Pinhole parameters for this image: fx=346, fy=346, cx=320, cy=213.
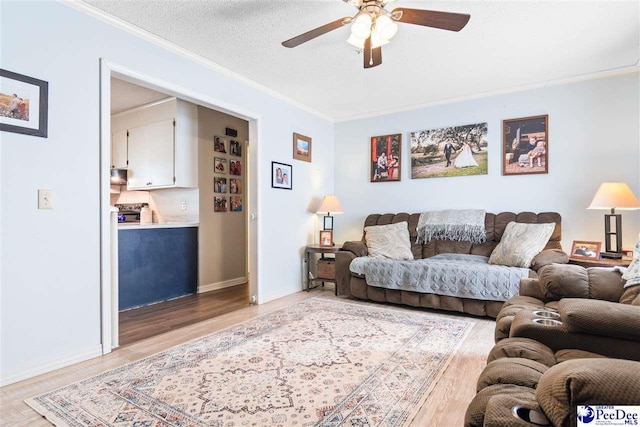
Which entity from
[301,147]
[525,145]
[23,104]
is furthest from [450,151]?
[23,104]

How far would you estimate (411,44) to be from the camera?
2939mm

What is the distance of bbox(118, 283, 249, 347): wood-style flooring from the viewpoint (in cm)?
296

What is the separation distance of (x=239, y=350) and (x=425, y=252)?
2589 millimetres

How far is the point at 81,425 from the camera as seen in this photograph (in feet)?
5.31

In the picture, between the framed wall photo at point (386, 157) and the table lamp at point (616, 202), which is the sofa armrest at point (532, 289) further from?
the framed wall photo at point (386, 157)

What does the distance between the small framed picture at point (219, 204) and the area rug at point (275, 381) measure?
2.11 m

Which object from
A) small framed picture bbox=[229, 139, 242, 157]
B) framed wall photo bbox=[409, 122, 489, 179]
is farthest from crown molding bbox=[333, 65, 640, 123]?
small framed picture bbox=[229, 139, 242, 157]

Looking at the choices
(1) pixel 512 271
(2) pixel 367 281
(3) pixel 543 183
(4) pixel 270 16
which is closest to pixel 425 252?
(2) pixel 367 281

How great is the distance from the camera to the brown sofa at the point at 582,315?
131 cm

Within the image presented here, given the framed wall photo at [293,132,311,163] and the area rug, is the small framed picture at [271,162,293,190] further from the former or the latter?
the area rug

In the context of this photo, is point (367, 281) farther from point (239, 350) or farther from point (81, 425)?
point (81, 425)

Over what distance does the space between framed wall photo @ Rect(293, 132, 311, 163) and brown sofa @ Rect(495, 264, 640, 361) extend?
3101mm

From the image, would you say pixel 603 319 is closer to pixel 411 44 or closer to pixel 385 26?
pixel 385 26

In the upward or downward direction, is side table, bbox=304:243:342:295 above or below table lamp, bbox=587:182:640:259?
below
